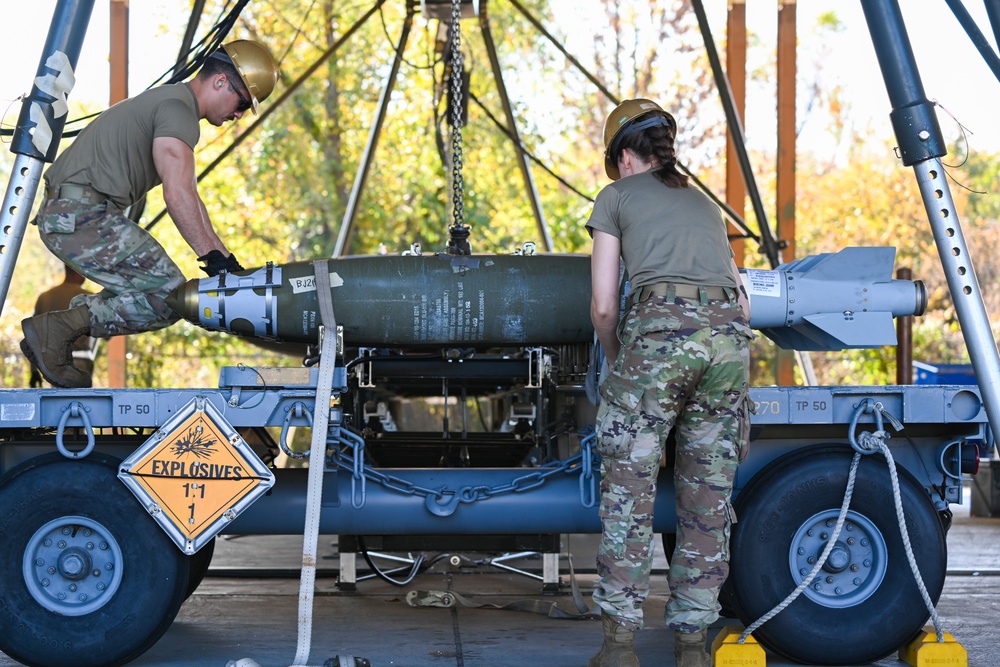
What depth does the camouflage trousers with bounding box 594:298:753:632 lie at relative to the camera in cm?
385

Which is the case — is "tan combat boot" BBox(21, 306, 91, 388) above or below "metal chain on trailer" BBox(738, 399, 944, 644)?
above

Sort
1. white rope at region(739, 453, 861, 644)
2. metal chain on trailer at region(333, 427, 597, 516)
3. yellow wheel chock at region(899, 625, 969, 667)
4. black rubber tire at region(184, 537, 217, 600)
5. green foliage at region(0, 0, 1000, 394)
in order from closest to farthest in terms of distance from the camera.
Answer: white rope at region(739, 453, 861, 644), yellow wheel chock at region(899, 625, 969, 667), metal chain on trailer at region(333, 427, 597, 516), black rubber tire at region(184, 537, 217, 600), green foliage at region(0, 0, 1000, 394)

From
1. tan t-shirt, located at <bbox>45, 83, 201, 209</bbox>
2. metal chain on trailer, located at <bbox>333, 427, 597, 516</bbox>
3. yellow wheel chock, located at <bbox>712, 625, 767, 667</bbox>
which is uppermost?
tan t-shirt, located at <bbox>45, 83, 201, 209</bbox>

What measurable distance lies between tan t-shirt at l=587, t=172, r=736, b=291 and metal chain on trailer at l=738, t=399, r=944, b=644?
759 mm

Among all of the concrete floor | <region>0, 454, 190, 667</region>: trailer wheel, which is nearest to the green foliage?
the concrete floor

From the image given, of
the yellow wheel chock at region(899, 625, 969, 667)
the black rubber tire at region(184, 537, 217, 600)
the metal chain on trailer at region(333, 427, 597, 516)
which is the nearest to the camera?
the yellow wheel chock at region(899, 625, 969, 667)

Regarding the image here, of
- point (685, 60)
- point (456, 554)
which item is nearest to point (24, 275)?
point (685, 60)

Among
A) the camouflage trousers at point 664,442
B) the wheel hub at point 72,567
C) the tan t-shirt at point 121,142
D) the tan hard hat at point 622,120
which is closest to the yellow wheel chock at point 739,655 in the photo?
the camouflage trousers at point 664,442

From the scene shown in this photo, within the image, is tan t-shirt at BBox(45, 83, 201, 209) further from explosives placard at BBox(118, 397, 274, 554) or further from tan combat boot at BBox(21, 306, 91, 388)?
explosives placard at BBox(118, 397, 274, 554)

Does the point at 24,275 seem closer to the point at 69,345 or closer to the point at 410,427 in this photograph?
the point at 410,427

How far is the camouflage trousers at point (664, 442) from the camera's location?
3854mm

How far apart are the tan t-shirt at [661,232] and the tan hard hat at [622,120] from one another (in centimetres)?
23

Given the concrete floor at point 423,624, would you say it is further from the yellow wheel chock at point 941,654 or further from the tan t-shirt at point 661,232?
the tan t-shirt at point 661,232

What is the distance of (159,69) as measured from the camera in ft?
73.8
